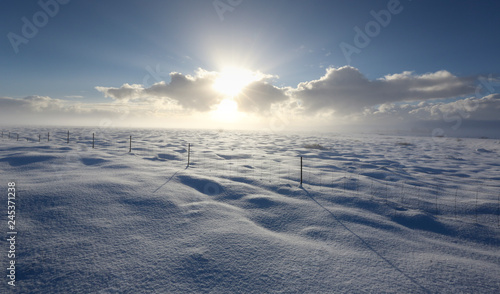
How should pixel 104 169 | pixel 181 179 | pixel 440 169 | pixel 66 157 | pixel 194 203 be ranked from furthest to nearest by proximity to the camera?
pixel 440 169, pixel 66 157, pixel 104 169, pixel 181 179, pixel 194 203

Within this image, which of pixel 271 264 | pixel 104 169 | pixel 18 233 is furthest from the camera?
pixel 104 169

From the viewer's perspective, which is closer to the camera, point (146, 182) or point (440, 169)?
point (146, 182)

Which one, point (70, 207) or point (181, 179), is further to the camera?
point (181, 179)

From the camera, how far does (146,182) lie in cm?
740

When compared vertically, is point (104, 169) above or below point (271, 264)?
above

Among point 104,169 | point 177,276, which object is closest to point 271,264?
point 177,276

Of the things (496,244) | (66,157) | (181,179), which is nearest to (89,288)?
(181,179)

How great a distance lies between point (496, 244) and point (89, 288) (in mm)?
8767

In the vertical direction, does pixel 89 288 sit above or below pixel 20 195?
below

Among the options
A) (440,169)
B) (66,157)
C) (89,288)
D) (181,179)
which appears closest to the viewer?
(89,288)

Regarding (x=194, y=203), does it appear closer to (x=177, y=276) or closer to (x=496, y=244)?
(x=177, y=276)

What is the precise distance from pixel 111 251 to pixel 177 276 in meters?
1.45

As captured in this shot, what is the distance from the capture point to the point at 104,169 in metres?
9.23

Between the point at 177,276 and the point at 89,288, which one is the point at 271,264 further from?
the point at 89,288
